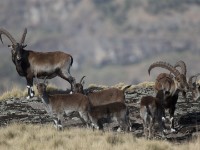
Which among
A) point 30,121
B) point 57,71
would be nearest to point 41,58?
point 57,71

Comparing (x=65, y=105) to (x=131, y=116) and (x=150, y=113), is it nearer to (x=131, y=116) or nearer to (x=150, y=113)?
(x=150, y=113)

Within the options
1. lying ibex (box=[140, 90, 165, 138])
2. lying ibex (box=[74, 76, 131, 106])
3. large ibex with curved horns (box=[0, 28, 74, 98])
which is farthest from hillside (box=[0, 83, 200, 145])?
large ibex with curved horns (box=[0, 28, 74, 98])

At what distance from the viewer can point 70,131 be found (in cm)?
1933

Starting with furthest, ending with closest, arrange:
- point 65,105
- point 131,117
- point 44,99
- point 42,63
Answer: point 42,63 < point 131,117 < point 44,99 < point 65,105

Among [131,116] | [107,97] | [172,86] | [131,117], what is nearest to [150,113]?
[172,86]

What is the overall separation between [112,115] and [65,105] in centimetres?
179

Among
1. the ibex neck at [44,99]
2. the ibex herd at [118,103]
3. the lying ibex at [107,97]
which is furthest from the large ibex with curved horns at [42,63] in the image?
the ibex neck at [44,99]

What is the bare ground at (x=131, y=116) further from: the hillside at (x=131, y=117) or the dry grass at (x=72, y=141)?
the dry grass at (x=72, y=141)

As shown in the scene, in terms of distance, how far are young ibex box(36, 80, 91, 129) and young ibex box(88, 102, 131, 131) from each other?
310mm

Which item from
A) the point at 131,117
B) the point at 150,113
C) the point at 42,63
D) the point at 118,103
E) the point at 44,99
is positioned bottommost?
the point at 150,113

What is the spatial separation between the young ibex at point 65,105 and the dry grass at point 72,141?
145cm

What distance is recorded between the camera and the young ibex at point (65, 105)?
20.9m

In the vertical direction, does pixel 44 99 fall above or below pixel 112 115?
above

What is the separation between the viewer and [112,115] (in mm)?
20453
